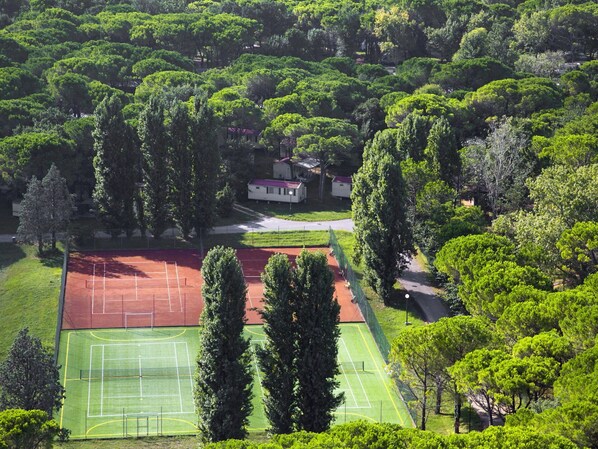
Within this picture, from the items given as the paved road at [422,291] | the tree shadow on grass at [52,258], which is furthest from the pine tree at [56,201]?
the paved road at [422,291]

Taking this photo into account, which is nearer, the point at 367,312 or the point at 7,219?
the point at 367,312

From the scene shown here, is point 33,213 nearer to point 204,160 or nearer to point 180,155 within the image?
point 180,155

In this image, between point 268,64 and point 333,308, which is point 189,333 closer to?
point 333,308

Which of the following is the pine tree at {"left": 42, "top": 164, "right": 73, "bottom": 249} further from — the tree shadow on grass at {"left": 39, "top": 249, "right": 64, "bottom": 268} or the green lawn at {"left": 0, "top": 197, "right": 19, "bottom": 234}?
the green lawn at {"left": 0, "top": 197, "right": 19, "bottom": 234}

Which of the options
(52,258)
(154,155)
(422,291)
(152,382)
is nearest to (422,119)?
(422,291)

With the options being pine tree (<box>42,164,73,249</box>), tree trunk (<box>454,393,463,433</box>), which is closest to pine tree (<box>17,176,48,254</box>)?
pine tree (<box>42,164,73,249</box>)
